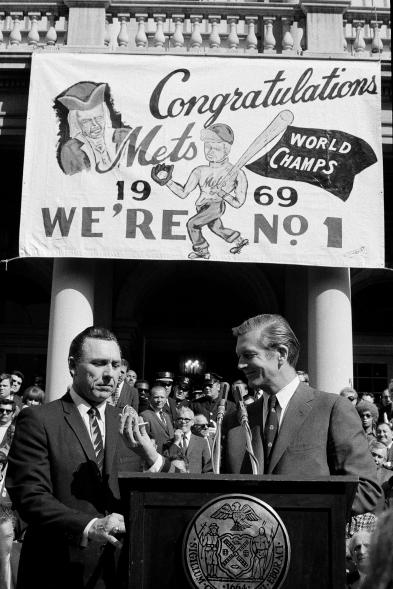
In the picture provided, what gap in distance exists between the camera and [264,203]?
12000 mm

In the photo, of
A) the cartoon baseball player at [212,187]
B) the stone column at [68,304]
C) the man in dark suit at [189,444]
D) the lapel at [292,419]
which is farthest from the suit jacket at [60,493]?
the stone column at [68,304]

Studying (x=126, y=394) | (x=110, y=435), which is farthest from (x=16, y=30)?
(x=110, y=435)

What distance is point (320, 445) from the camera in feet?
12.3

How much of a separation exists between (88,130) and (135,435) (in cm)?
939

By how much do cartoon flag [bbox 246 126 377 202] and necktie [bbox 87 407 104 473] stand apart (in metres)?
8.56

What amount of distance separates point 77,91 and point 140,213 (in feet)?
6.61

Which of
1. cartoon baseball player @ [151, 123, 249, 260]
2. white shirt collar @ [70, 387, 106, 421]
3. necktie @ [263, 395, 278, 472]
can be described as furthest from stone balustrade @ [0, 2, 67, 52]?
necktie @ [263, 395, 278, 472]

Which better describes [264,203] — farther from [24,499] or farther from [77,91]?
[24,499]

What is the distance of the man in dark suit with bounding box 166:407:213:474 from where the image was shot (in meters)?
9.73

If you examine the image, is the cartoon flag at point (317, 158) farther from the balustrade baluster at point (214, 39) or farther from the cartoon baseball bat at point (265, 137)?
the balustrade baluster at point (214, 39)

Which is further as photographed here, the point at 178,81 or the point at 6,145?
the point at 6,145

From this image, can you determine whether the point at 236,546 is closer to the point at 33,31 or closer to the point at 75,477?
the point at 75,477

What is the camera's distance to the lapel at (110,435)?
3.83 meters

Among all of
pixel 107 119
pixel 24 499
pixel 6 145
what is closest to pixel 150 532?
pixel 24 499
